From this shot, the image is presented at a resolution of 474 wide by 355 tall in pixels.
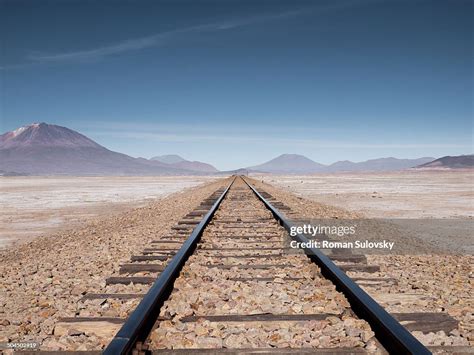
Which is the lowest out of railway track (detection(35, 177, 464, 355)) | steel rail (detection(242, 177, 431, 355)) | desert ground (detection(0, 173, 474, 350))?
desert ground (detection(0, 173, 474, 350))

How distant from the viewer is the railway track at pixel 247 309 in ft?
9.93

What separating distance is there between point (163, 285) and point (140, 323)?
3.22ft

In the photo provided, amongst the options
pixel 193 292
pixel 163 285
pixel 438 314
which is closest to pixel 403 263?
pixel 438 314

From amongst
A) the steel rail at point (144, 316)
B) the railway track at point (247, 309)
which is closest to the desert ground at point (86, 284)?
the railway track at point (247, 309)

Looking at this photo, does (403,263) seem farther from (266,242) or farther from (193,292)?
(193,292)

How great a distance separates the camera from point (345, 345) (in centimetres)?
309

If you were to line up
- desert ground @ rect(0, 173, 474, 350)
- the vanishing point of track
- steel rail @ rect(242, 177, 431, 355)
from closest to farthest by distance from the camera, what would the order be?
steel rail @ rect(242, 177, 431, 355)
the vanishing point of track
desert ground @ rect(0, 173, 474, 350)

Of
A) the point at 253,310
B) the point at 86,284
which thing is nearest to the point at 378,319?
the point at 253,310

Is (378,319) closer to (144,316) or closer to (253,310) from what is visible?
(253,310)

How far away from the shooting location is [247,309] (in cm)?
389

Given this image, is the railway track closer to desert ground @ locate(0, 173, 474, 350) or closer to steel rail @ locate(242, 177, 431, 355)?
steel rail @ locate(242, 177, 431, 355)

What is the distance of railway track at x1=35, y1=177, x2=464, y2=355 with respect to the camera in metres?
3.03

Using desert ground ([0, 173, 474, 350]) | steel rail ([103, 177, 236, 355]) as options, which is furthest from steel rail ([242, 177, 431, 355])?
steel rail ([103, 177, 236, 355])

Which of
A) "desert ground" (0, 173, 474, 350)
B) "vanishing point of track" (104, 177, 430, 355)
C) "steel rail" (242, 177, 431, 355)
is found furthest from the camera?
"desert ground" (0, 173, 474, 350)
